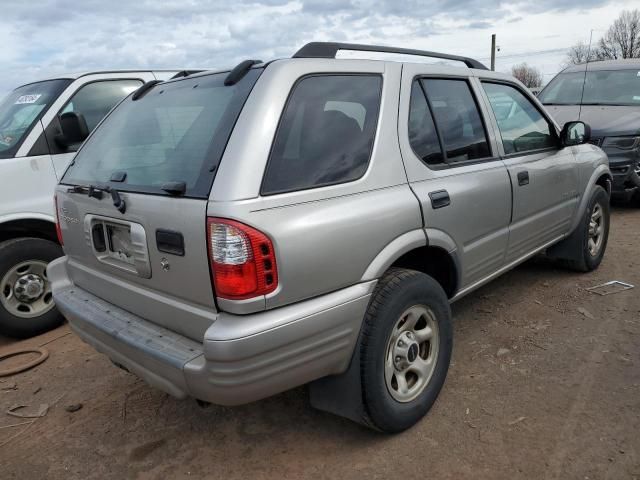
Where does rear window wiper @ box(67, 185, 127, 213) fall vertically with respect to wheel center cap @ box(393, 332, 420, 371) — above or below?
above

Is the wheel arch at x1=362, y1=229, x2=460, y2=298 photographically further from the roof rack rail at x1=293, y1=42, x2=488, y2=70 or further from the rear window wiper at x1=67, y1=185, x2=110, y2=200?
the rear window wiper at x1=67, y1=185, x2=110, y2=200

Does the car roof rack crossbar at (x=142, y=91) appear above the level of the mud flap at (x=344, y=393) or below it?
above

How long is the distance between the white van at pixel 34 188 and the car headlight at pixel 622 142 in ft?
18.9

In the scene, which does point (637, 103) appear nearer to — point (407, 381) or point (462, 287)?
point (462, 287)

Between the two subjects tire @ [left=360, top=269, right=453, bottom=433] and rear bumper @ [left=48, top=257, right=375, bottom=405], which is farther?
tire @ [left=360, top=269, right=453, bottom=433]

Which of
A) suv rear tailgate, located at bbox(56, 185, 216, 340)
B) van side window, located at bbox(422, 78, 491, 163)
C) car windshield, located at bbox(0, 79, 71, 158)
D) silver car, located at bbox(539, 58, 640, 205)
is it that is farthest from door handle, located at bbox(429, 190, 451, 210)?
silver car, located at bbox(539, 58, 640, 205)

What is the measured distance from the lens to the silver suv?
6.66 ft

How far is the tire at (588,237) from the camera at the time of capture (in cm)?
447

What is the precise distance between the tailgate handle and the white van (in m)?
2.16

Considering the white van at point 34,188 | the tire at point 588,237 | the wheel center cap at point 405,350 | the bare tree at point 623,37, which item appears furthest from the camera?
the bare tree at point 623,37

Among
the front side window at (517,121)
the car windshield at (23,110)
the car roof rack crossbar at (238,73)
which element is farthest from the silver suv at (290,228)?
the car windshield at (23,110)

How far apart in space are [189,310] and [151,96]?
1.40 m

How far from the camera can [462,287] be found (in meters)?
3.11

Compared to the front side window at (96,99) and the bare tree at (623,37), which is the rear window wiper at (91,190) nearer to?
the front side window at (96,99)
